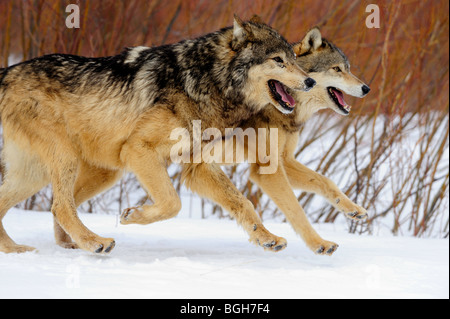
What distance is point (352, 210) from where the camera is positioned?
15.0 feet

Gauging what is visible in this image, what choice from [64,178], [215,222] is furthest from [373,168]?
[64,178]

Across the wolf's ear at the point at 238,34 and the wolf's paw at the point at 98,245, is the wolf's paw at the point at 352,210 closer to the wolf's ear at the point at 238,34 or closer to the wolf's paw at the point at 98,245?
the wolf's ear at the point at 238,34

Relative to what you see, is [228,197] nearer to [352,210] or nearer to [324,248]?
[324,248]

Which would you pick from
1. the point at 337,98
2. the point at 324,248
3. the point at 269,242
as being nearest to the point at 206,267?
the point at 269,242

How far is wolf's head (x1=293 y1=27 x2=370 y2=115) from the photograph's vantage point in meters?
4.71

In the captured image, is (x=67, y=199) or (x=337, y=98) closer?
(x=67, y=199)

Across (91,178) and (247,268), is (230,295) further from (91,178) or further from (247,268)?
(91,178)

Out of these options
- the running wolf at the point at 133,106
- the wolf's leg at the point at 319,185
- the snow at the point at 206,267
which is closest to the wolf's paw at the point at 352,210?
the wolf's leg at the point at 319,185

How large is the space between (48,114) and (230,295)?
6.86ft

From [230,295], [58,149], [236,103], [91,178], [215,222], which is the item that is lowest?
[215,222]

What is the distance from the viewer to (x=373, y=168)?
23.2ft

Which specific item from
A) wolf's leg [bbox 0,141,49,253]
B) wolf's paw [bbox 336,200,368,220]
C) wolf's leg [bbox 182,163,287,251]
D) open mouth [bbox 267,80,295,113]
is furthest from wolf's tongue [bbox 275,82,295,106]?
wolf's leg [bbox 0,141,49,253]

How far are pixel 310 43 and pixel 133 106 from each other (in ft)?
5.34

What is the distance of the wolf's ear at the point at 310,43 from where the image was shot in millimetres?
4680
